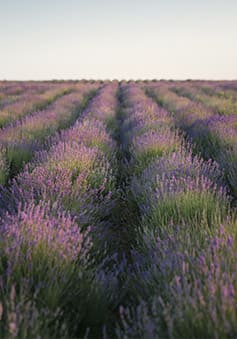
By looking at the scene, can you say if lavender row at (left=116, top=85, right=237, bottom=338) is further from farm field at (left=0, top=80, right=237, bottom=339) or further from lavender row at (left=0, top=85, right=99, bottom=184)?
lavender row at (left=0, top=85, right=99, bottom=184)

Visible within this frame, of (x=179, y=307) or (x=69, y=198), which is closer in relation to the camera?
(x=179, y=307)

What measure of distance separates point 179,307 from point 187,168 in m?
2.35

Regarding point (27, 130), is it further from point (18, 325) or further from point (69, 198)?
point (18, 325)

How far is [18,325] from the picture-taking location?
157cm

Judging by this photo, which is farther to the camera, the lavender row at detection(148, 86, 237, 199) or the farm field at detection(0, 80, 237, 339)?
the lavender row at detection(148, 86, 237, 199)

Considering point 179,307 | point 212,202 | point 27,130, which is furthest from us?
point 27,130

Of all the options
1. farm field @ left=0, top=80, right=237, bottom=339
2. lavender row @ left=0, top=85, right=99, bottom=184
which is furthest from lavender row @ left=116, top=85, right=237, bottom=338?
lavender row @ left=0, top=85, right=99, bottom=184

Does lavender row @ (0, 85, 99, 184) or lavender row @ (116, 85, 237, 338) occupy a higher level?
lavender row @ (116, 85, 237, 338)

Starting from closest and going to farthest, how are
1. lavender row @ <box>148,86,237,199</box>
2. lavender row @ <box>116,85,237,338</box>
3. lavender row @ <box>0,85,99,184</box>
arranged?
1. lavender row @ <box>116,85,237,338</box>
2. lavender row @ <box>148,86,237,199</box>
3. lavender row @ <box>0,85,99,184</box>

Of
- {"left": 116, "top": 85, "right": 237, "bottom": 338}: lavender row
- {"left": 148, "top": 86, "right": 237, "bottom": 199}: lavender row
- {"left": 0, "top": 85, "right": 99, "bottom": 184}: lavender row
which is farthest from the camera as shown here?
{"left": 0, "top": 85, "right": 99, "bottom": 184}: lavender row

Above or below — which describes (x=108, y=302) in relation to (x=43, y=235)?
below

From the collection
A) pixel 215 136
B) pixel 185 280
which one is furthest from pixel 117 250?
pixel 215 136

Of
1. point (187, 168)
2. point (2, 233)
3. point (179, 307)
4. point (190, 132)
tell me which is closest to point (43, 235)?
point (2, 233)

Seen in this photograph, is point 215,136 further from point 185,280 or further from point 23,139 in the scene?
point 185,280
